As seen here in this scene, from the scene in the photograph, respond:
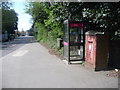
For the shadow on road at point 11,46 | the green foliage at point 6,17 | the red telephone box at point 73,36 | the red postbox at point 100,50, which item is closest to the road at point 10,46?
the shadow on road at point 11,46

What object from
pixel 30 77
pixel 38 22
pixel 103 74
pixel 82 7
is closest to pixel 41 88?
pixel 30 77

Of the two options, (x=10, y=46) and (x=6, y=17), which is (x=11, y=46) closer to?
(x=10, y=46)

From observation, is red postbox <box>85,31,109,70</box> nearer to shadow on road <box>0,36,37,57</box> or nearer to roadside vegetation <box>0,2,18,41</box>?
shadow on road <box>0,36,37,57</box>

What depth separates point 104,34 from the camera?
25.0ft

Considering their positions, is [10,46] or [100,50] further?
[10,46]

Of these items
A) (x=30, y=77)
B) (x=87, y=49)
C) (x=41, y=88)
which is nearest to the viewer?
(x=41, y=88)

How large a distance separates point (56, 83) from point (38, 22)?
22505 mm

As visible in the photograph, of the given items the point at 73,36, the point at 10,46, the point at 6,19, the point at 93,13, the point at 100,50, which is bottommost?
the point at 10,46

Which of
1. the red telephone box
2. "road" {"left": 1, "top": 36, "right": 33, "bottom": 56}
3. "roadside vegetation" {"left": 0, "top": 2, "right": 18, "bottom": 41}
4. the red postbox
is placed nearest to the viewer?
the red postbox

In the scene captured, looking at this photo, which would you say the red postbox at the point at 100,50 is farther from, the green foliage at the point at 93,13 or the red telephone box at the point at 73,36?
the red telephone box at the point at 73,36

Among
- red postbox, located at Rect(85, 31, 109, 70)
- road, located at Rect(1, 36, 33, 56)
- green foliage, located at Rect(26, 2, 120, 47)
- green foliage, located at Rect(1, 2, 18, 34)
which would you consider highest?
green foliage, located at Rect(1, 2, 18, 34)

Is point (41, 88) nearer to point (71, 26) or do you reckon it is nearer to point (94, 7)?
point (94, 7)

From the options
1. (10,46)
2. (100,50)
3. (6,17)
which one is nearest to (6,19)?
(6,17)

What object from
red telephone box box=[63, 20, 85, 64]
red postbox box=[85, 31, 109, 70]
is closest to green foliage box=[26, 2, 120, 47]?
red telephone box box=[63, 20, 85, 64]
